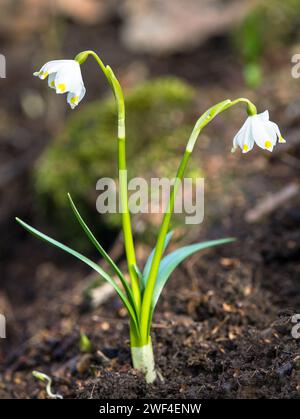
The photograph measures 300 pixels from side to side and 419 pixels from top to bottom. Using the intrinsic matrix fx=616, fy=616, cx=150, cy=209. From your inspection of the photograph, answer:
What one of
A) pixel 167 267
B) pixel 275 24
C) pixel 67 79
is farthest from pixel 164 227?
pixel 275 24

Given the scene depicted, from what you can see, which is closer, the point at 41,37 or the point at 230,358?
the point at 230,358

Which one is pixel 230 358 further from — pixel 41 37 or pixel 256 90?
pixel 41 37

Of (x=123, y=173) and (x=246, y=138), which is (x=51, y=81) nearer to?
(x=123, y=173)

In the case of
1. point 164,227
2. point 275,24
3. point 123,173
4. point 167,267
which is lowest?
point 167,267

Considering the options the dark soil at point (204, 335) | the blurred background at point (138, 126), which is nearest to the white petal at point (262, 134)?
the dark soil at point (204, 335)

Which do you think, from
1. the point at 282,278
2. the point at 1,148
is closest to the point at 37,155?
the point at 1,148

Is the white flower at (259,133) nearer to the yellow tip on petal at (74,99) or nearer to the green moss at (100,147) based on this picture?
the yellow tip on petal at (74,99)
